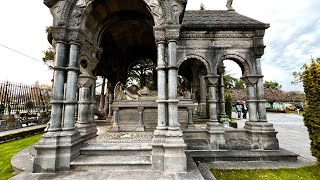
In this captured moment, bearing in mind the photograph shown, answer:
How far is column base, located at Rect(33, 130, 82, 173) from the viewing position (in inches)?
168

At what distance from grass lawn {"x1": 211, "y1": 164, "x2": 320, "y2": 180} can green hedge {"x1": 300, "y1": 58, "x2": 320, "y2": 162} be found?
2.07 ft

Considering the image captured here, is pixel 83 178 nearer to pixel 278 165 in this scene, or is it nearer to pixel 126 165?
pixel 126 165

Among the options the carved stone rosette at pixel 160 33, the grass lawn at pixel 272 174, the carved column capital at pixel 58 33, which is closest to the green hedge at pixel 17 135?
the carved column capital at pixel 58 33

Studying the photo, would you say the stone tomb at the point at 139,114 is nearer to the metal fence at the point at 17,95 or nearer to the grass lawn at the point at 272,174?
the grass lawn at the point at 272,174

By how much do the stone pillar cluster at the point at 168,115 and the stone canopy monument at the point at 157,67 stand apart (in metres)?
0.02

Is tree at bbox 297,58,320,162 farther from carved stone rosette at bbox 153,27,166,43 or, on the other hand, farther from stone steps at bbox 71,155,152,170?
stone steps at bbox 71,155,152,170

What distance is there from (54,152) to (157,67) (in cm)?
347

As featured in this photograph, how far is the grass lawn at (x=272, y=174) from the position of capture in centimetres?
478

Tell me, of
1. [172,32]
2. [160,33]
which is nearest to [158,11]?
[160,33]

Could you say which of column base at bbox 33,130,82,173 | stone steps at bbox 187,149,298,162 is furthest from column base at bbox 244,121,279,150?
column base at bbox 33,130,82,173

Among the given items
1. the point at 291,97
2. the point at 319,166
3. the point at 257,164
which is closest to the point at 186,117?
the point at 257,164

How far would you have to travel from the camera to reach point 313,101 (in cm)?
526

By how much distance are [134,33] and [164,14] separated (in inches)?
175

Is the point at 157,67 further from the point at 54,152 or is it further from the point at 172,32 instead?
the point at 54,152
